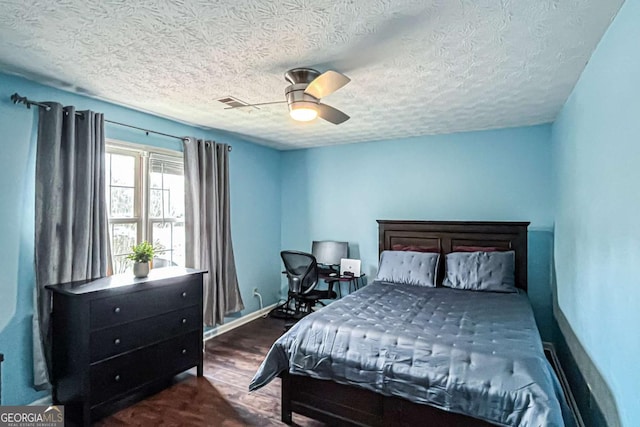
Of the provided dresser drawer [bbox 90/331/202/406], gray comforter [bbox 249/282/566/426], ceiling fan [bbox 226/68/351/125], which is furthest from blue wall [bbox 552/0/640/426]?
dresser drawer [bbox 90/331/202/406]

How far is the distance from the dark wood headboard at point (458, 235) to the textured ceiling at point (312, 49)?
1.25 metres

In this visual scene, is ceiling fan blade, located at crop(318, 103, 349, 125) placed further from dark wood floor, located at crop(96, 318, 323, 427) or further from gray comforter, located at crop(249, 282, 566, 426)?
dark wood floor, located at crop(96, 318, 323, 427)

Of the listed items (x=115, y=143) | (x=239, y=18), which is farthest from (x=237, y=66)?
(x=115, y=143)

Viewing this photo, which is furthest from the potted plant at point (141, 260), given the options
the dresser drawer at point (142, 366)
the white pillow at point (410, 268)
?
the white pillow at point (410, 268)

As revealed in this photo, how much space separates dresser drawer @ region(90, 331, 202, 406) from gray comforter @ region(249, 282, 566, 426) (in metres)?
0.91

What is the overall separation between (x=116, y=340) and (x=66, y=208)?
1023mm

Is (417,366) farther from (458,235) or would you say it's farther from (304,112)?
(458,235)

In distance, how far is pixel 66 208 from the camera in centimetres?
258

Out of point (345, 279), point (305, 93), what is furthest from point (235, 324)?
point (305, 93)

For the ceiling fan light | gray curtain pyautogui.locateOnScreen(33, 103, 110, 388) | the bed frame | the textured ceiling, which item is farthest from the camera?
gray curtain pyautogui.locateOnScreen(33, 103, 110, 388)

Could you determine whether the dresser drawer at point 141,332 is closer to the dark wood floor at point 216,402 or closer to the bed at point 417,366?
the dark wood floor at point 216,402

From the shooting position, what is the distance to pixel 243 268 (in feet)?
14.9

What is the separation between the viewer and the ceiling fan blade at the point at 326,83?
6.45 ft

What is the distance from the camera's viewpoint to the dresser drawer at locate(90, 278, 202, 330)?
7.87 ft
